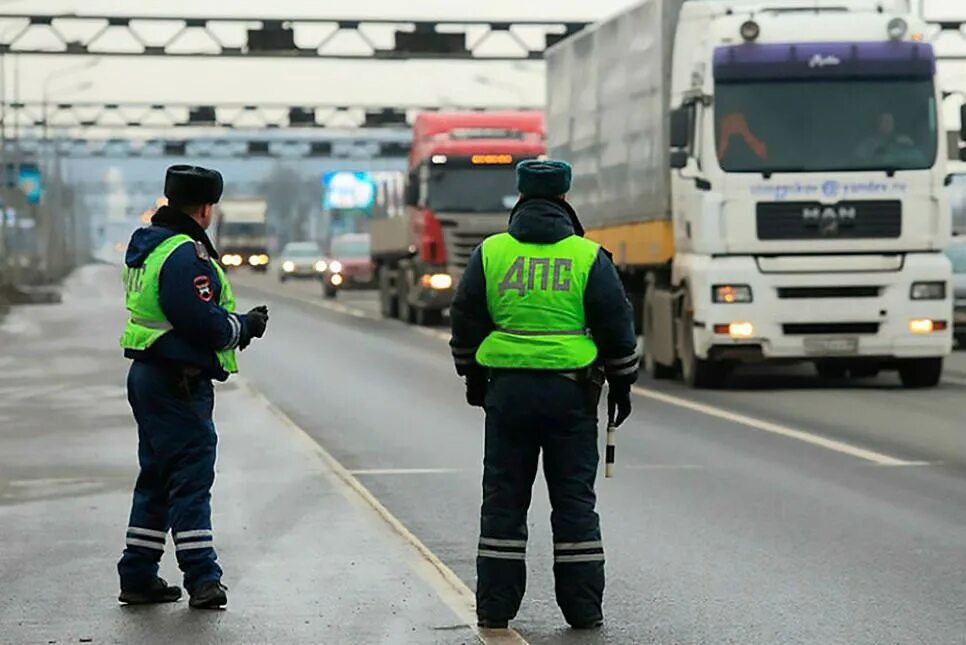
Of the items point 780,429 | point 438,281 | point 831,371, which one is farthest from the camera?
point 438,281

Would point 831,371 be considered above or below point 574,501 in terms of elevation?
below

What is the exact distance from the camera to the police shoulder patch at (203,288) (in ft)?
29.9

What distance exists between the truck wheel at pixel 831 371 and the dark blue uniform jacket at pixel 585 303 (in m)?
16.8

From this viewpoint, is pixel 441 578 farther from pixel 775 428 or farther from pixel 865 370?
pixel 865 370

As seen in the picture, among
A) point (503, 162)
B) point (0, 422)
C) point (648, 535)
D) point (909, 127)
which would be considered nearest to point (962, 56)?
point (503, 162)

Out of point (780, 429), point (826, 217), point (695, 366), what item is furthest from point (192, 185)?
point (695, 366)

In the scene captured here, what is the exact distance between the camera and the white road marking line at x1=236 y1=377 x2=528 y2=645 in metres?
8.61

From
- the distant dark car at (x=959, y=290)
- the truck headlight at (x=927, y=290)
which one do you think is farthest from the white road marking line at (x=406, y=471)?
the distant dark car at (x=959, y=290)

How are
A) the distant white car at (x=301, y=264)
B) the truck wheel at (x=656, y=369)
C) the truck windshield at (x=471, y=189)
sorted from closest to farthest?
the truck wheel at (x=656, y=369) → the truck windshield at (x=471, y=189) → the distant white car at (x=301, y=264)

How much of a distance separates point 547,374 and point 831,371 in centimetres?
1749

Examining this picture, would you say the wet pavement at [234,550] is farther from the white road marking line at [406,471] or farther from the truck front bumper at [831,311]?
the truck front bumper at [831,311]

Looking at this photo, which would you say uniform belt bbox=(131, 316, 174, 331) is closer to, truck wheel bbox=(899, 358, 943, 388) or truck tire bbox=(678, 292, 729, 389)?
truck tire bbox=(678, 292, 729, 389)

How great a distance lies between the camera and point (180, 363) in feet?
30.1

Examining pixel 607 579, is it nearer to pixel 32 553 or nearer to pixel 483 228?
pixel 32 553
